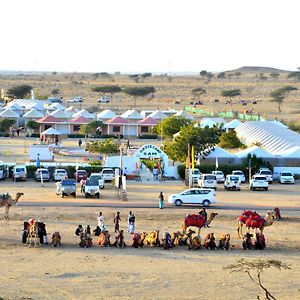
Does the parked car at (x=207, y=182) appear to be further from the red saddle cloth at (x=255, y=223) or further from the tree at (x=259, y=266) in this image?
the tree at (x=259, y=266)

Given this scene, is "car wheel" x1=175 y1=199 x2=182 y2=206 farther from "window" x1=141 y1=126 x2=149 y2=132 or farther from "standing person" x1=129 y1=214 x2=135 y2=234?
"window" x1=141 y1=126 x2=149 y2=132

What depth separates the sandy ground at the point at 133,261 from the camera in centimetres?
2070

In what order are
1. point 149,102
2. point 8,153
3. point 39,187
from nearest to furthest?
point 39,187, point 8,153, point 149,102

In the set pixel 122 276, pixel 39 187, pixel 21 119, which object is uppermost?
pixel 21 119

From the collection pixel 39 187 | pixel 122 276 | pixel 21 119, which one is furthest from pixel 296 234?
pixel 21 119

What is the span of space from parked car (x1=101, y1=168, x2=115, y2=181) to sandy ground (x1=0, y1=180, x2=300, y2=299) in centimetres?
716

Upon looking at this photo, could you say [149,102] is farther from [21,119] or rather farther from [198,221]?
[198,221]

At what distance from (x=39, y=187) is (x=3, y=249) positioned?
15514 mm

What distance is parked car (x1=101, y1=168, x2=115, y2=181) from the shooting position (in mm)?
42844

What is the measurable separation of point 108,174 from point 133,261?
19.2 metres

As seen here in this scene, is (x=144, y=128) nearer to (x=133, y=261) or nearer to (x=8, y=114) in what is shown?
(x=8, y=114)

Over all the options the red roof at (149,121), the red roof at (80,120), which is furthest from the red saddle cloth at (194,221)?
the red roof at (80,120)

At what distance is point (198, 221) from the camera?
26781mm

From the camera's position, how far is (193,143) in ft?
155
